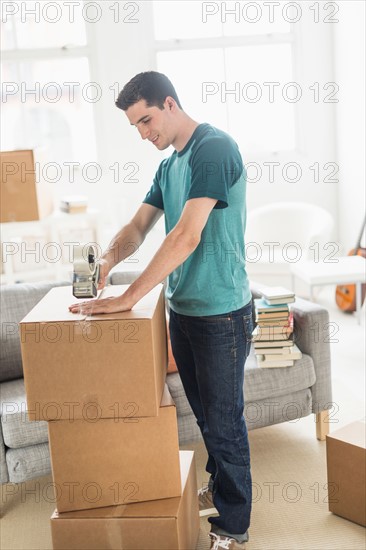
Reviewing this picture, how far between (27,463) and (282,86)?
409 centimetres

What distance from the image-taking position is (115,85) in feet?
18.4

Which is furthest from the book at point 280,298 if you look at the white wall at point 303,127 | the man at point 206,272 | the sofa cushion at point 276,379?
the white wall at point 303,127

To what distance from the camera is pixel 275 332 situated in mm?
3039

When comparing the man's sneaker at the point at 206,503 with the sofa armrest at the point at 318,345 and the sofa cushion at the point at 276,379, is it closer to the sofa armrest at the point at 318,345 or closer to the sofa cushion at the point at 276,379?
the sofa cushion at the point at 276,379

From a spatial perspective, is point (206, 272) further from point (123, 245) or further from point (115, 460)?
point (115, 460)

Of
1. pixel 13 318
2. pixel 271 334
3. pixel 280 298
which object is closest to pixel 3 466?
pixel 13 318

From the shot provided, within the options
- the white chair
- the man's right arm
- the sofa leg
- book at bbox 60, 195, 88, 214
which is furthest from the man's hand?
the white chair

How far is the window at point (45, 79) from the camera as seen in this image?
550 cm

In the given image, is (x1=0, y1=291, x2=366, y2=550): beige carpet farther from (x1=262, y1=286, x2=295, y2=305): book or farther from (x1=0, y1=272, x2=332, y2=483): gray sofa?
(x1=262, y1=286, x2=295, y2=305): book

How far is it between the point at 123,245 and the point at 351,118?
3.69 m

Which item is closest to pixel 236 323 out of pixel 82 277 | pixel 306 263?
pixel 82 277

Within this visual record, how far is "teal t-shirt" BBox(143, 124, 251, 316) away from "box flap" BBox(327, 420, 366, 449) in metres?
0.64

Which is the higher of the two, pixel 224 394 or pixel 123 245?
pixel 123 245

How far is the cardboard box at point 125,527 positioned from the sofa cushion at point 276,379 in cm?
80
